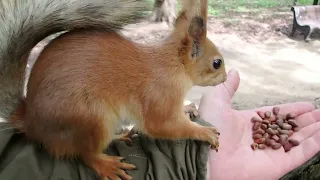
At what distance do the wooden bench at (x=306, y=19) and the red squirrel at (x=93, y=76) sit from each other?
2714 millimetres

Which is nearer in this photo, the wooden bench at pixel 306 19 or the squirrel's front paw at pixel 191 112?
Result: the squirrel's front paw at pixel 191 112

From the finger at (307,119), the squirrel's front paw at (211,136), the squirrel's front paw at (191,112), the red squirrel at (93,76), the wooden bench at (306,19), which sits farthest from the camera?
the wooden bench at (306,19)

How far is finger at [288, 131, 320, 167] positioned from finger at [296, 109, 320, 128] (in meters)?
0.17

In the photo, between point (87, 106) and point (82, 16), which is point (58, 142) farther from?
point (82, 16)

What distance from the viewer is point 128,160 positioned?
0.96 m

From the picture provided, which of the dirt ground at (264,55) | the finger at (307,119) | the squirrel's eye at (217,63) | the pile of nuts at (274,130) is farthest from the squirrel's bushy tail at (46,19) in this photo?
the dirt ground at (264,55)

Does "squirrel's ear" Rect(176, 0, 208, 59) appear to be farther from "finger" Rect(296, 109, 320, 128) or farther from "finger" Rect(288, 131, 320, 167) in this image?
"finger" Rect(296, 109, 320, 128)

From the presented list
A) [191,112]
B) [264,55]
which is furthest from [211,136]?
[264,55]

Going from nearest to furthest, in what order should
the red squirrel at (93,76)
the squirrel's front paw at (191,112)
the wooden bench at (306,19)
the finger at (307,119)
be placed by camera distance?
the red squirrel at (93,76) < the squirrel's front paw at (191,112) < the finger at (307,119) < the wooden bench at (306,19)

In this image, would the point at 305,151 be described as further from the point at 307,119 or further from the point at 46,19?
the point at 46,19

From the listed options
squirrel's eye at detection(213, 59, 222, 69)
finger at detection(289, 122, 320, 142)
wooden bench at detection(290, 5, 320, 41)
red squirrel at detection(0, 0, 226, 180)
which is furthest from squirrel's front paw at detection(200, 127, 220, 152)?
wooden bench at detection(290, 5, 320, 41)

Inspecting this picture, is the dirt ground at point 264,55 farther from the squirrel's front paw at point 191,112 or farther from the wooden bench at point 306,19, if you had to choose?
the squirrel's front paw at point 191,112

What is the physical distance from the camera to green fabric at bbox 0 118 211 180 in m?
0.87

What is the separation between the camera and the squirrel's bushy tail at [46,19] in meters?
0.89
